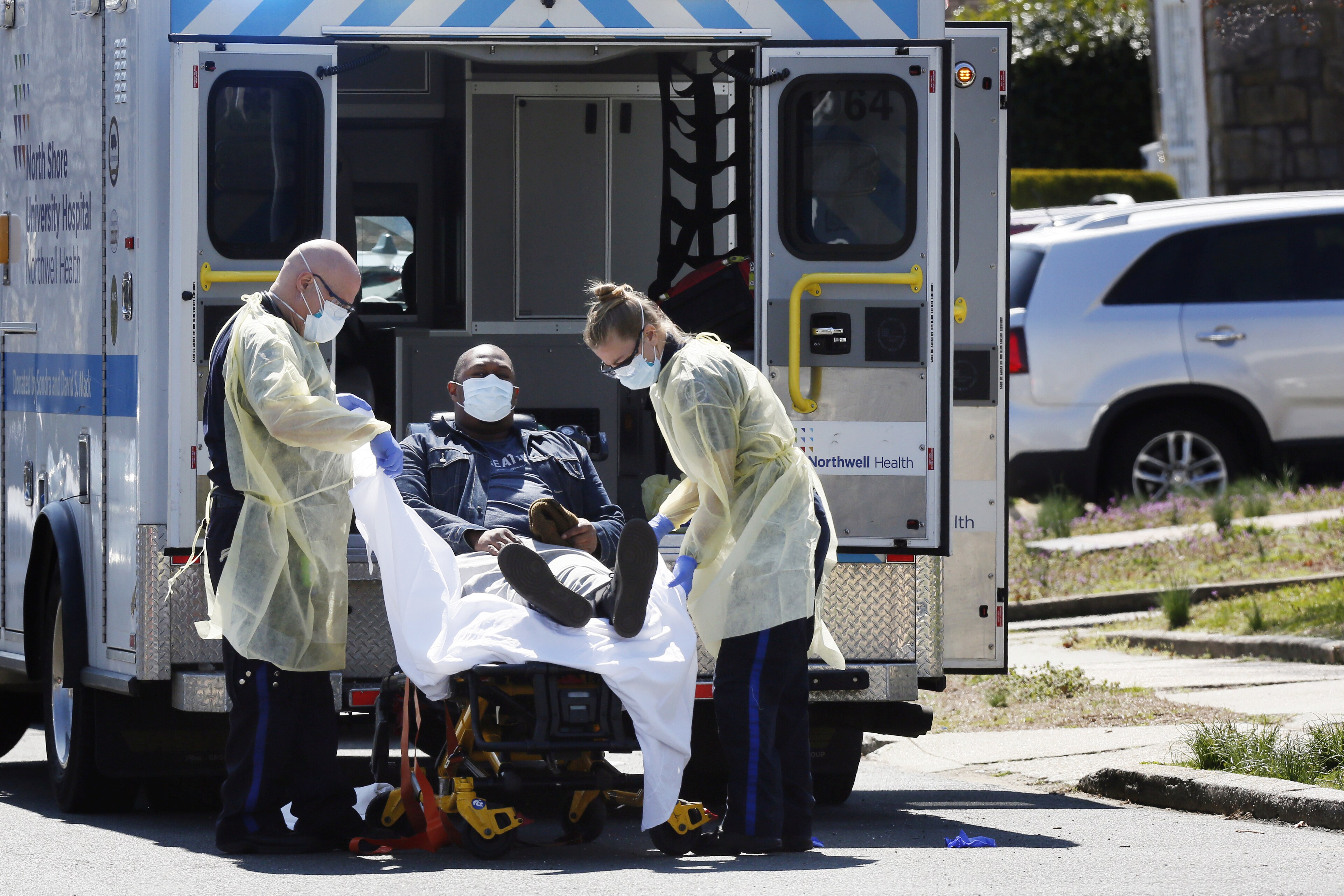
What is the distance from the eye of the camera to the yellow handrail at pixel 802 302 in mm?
6871

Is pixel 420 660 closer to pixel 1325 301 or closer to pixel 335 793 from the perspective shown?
pixel 335 793

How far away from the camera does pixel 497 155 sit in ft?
32.4

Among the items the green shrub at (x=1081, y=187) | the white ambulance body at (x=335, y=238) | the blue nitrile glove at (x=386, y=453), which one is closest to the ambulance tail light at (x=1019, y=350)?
the white ambulance body at (x=335, y=238)

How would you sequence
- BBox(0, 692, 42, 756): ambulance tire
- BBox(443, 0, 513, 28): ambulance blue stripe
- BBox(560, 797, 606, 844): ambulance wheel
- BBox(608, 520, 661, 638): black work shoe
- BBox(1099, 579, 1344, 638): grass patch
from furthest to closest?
1. BBox(1099, 579, 1344, 638): grass patch
2. BBox(0, 692, 42, 756): ambulance tire
3. BBox(443, 0, 513, 28): ambulance blue stripe
4. BBox(560, 797, 606, 844): ambulance wheel
5. BBox(608, 520, 661, 638): black work shoe

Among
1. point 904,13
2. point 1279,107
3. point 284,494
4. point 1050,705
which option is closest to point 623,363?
point 284,494

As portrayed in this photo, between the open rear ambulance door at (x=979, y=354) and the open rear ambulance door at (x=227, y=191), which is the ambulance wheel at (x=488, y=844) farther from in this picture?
the open rear ambulance door at (x=979, y=354)

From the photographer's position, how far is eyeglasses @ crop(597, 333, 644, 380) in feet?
20.3

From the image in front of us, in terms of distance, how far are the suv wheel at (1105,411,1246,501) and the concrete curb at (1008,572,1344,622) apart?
1.38 metres

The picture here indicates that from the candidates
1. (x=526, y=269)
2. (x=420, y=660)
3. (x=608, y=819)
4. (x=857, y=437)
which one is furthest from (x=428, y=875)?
(x=526, y=269)

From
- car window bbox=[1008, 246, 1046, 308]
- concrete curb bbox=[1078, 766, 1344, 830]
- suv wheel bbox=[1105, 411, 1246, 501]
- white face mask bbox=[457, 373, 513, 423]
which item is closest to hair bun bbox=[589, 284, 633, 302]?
white face mask bbox=[457, 373, 513, 423]

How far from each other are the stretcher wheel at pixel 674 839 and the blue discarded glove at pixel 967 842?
0.76m

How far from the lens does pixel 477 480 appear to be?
7.12 metres

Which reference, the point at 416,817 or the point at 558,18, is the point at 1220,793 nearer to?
the point at 416,817

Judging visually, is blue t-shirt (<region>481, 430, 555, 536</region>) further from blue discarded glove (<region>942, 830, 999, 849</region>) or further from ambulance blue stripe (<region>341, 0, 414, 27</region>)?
blue discarded glove (<region>942, 830, 999, 849</region>)
